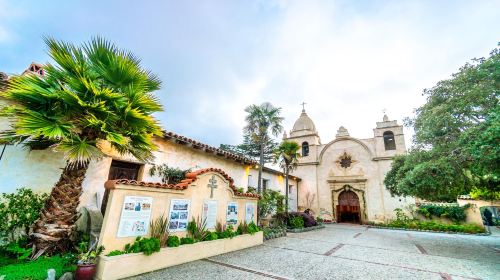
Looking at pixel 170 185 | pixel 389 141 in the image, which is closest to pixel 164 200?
pixel 170 185

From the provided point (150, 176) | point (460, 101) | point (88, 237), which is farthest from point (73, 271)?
point (460, 101)

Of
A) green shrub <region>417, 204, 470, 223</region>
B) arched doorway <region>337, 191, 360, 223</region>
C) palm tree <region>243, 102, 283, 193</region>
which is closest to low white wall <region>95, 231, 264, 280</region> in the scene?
palm tree <region>243, 102, 283, 193</region>

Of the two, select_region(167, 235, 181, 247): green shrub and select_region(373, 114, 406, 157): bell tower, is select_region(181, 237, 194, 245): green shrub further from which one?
select_region(373, 114, 406, 157): bell tower

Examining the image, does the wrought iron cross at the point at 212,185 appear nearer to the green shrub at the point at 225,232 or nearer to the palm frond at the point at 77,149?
the green shrub at the point at 225,232

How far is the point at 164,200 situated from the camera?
546 cm

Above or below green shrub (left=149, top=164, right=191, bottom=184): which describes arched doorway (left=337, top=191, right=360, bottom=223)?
below

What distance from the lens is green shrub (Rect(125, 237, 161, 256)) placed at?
14.8 ft

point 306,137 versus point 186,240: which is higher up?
point 306,137

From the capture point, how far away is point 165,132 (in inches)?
303

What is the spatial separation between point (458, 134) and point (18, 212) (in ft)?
44.6

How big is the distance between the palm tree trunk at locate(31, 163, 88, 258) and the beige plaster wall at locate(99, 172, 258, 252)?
0.71 meters

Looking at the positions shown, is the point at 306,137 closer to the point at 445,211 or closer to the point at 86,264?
the point at 445,211

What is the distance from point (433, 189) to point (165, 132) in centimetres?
1143

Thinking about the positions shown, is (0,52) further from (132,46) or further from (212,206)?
(212,206)
